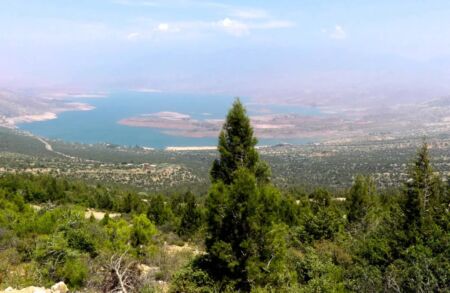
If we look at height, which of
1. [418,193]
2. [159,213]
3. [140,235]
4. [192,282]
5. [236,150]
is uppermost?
[236,150]

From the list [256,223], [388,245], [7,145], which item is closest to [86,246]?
[256,223]

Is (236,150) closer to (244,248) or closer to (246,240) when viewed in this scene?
(246,240)

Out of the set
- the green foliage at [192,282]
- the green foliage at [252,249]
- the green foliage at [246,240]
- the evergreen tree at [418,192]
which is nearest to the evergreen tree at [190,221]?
the green foliage at [252,249]

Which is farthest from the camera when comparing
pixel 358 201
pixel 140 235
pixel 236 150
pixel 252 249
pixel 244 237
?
pixel 358 201

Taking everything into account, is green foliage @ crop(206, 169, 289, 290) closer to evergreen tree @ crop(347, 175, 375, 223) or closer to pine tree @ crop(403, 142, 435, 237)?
pine tree @ crop(403, 142, 435, 237)

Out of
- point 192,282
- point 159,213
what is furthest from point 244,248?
point 159,213

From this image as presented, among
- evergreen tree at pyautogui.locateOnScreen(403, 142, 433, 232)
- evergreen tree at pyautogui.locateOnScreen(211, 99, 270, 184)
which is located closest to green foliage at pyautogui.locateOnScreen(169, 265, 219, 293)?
evergreen tree at pyautogui.locateOnScreen(211, 99, 270, 184)
